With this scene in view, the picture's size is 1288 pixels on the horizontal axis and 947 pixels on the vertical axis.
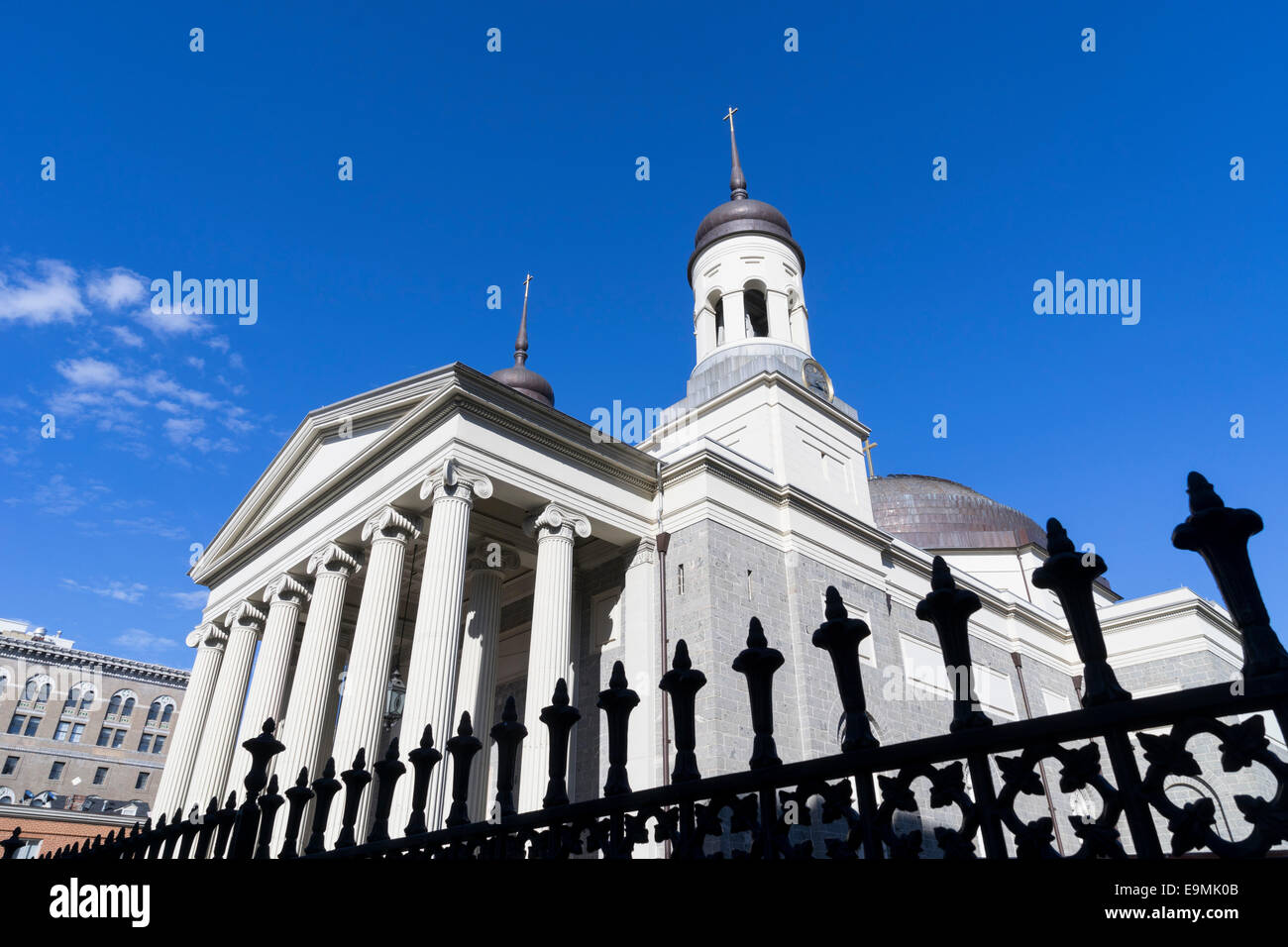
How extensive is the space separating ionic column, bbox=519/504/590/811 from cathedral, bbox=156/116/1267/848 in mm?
45

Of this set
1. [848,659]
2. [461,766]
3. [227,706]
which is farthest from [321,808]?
[227,706]

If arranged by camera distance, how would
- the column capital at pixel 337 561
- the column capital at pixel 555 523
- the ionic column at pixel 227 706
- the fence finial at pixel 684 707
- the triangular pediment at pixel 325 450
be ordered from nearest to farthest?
the fence finial at pixel 684 707 < the column capital at pixel 555 523 < the triangular pediment at pixel 325 450 < the column capital at pixel 337 561 < the ionic column at pixel 227 706

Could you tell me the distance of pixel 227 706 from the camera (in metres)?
19.5

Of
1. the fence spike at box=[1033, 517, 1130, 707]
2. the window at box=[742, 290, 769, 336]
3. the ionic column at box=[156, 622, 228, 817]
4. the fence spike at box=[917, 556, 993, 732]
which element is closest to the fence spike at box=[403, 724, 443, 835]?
the fence spike at box=[917, 556, 993, 732]

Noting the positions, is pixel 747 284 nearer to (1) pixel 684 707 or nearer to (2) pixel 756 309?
(2) pixel 756 309

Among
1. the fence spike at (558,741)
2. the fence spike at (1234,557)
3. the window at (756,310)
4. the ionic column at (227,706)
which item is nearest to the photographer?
the fence spike at (1234,557)

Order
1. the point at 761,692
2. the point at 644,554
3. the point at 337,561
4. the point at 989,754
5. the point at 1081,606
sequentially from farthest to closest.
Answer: the point at 644,554 < the point at 337,561 < the point at 761,692 < the point at 989,754 < the point at 1081,606

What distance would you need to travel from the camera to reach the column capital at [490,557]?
17.9 m

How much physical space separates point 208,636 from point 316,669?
7.88m

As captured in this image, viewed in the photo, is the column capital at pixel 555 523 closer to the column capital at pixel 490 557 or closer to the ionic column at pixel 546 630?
the ionic column at pixel 546 630

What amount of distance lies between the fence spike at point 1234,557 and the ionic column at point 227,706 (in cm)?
1996

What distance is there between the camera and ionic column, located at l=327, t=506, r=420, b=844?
13711 mm

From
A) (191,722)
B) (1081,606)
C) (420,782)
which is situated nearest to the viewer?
(1081,606)

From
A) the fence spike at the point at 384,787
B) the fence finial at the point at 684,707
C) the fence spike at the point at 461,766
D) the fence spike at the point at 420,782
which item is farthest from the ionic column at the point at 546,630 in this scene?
the fence finial at the point at 684,707
